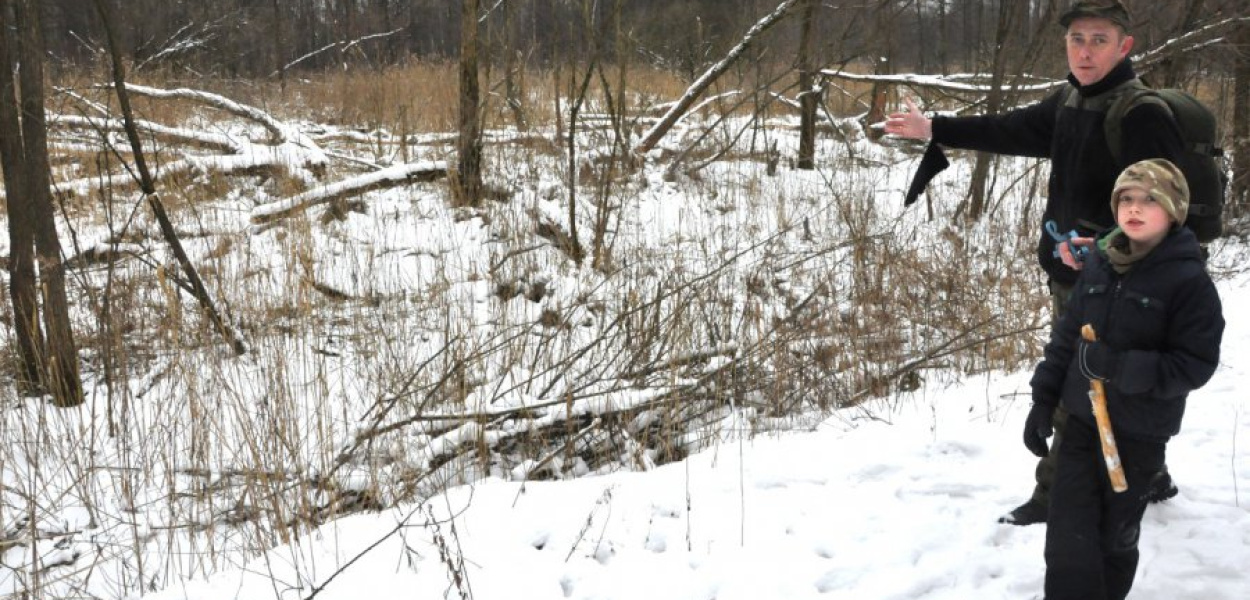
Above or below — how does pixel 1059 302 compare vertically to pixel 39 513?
above

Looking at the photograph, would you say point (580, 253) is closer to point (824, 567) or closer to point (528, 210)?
point (528, 210)

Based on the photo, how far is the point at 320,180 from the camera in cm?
721

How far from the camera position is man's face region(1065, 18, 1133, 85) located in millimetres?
2184

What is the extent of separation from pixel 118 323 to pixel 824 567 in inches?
144

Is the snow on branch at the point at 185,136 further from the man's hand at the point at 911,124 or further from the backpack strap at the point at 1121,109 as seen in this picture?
the backpack strap at the point at 1121,109

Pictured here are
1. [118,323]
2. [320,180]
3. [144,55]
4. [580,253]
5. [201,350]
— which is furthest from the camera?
[144,55]

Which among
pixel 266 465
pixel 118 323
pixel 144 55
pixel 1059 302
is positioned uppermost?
pixel 144 55

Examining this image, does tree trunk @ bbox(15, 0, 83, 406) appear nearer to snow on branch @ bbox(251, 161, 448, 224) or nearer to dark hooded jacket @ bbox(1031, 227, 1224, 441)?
snow on branch @ bbox(251, 161, 448, 224)

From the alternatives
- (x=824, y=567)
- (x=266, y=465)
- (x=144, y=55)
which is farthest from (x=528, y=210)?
(x=144, y=55)

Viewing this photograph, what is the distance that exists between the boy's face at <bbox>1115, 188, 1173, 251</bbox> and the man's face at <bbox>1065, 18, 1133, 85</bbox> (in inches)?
18.9

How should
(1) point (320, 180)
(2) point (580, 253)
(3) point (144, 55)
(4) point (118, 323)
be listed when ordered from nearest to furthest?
(4) point (118, 323) < (2) point (580, 253) < (1) point (320, 180) < (3) point (144, 55)

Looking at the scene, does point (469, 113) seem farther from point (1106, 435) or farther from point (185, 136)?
point (1106, 435)

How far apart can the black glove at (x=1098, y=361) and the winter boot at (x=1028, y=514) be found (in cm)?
69

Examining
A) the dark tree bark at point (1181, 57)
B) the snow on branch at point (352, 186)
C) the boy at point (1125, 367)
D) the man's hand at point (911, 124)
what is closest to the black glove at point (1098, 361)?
the boy at point (1125, 367)
